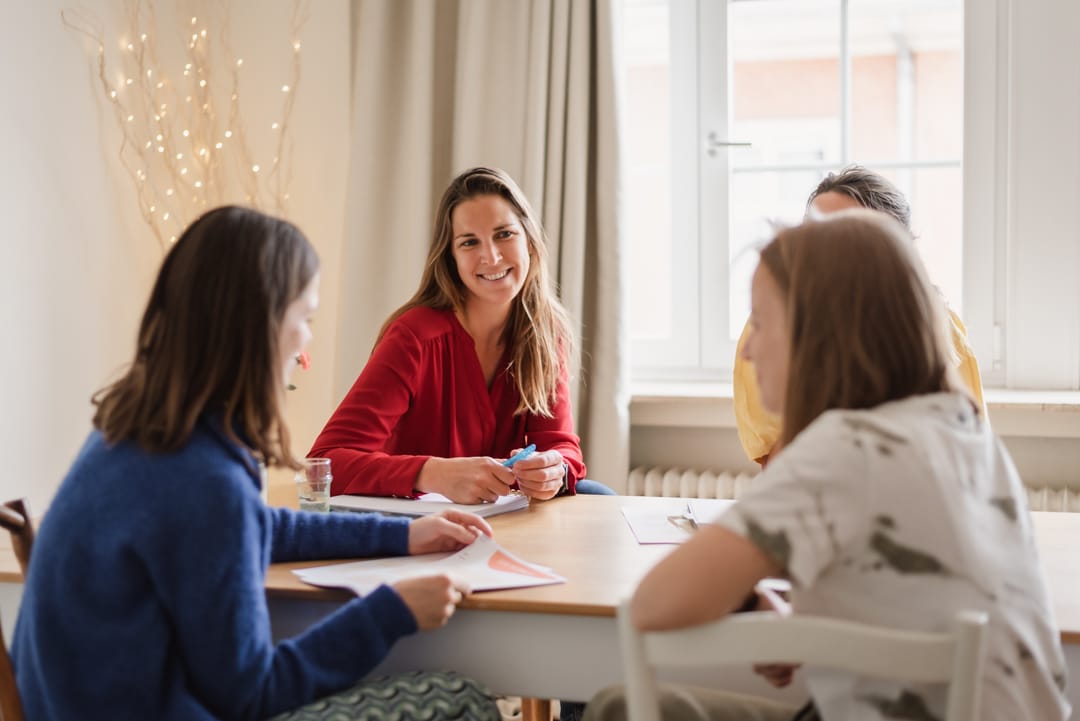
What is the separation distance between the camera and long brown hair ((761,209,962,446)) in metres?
1.10

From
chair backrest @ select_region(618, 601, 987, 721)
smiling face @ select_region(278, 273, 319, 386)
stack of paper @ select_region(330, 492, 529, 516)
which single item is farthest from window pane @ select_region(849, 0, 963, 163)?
chair backrest @ select_region(618, 601, 987, 721)

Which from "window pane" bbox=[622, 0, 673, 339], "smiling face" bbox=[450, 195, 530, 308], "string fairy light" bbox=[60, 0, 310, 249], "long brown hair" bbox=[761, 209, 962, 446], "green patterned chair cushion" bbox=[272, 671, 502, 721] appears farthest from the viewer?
"window pane" bbox=[622, 0, 673, 339]

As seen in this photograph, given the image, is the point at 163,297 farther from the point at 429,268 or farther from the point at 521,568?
the point at 429,268

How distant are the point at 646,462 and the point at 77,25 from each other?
1959 millimetres

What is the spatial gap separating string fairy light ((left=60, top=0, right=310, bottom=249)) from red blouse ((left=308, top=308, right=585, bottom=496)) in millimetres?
1155

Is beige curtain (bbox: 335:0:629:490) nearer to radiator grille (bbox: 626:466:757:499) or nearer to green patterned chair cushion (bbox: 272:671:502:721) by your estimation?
radiator grille (bbox: 626:466:757:499)

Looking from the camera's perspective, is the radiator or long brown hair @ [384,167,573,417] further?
the radiator

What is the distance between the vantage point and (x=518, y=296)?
237cm

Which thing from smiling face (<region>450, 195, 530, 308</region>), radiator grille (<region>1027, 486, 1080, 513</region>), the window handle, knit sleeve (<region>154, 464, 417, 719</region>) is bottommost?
radiator grille (<region>1027, 486, 1080, 513</region>)

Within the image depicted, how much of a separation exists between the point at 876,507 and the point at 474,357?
4.39 ft

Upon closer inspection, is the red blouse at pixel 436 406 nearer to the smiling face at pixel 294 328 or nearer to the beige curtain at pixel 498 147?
the beige curtain at pixel 498 147

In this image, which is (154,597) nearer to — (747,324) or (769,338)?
(769,338)

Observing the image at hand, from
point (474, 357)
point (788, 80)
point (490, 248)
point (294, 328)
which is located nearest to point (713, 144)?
point (788, 80)

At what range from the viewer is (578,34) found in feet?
9.67
